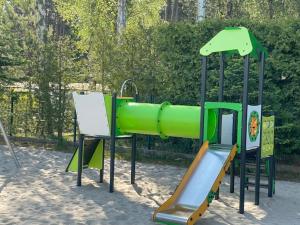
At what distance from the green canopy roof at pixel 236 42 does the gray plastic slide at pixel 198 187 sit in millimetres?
1242

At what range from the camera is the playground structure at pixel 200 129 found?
225 inches

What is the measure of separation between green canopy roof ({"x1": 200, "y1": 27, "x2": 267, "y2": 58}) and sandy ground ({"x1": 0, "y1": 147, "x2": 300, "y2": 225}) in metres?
2.01

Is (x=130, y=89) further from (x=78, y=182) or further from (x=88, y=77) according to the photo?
(x=78, y=182)

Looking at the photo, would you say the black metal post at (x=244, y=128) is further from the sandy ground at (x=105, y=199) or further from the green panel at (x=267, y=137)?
the green panel at (x=267, y=137)

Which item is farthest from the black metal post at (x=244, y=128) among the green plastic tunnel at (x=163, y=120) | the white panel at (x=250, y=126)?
the green plastic tunnel at (x=163, y=120)

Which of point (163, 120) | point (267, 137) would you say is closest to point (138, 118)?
point (163, 120)

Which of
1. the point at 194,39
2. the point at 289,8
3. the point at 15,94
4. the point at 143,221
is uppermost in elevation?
the point at 289,8

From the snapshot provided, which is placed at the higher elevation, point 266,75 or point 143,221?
point 266,75

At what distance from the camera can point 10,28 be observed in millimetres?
12500

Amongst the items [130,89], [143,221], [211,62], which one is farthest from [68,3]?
[143,221]

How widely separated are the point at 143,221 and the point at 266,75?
4821mm

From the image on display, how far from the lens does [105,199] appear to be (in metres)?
6.62

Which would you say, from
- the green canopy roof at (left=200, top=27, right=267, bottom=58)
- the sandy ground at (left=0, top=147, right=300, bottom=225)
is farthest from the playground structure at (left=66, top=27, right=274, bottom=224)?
the sandy ground at (left=0, top=147, right=300, bottom=225)

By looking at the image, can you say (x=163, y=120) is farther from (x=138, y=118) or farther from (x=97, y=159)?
(x=97, y=159)
